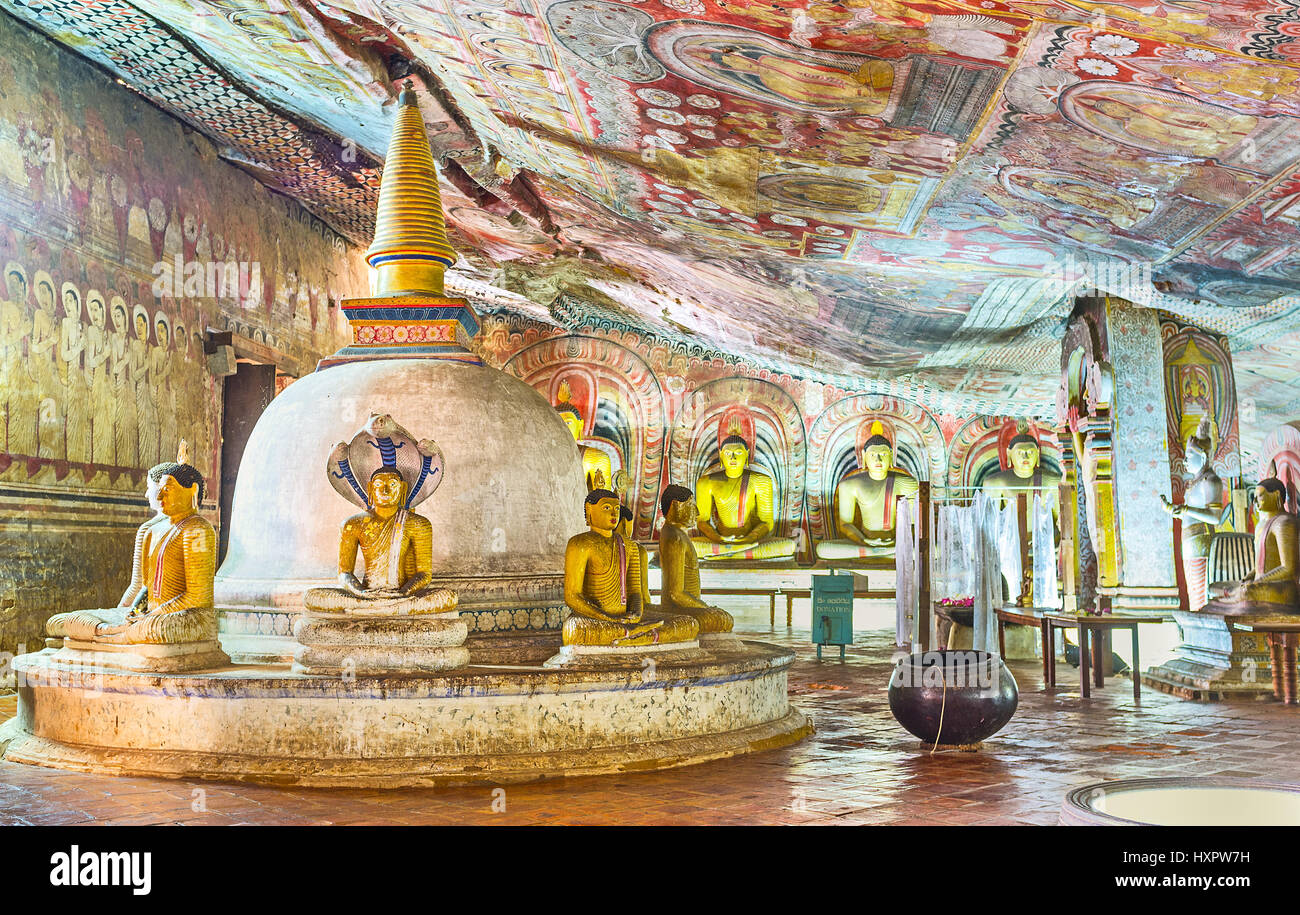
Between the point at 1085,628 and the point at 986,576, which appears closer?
the point at 1085,628

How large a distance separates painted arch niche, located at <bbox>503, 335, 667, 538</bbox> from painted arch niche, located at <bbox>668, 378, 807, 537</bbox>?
0.38 meters

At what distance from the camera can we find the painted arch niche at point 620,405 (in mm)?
18750

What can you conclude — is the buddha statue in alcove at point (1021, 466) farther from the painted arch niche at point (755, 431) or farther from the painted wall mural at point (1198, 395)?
the painted wall mural at point (1198, 395)

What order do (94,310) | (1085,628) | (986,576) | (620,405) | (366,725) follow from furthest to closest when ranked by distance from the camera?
(620,405)
(986,576)
(94,310)
(1085,628)
(366,725)

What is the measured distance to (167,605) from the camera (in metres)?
6.19

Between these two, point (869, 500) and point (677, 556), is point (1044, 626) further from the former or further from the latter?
point (869, 500)

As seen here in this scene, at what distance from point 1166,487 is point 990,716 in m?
4.71

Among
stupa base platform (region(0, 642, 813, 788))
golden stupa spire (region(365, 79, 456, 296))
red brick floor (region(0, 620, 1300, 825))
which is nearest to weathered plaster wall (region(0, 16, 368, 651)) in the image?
golden stupa spire (region(365, 79, 456, 296))

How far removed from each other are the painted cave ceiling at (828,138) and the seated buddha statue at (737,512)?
4.74 metres

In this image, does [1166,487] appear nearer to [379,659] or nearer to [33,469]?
[379,659]

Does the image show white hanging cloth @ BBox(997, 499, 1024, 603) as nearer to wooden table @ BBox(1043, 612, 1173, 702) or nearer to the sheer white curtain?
the sheer white curtain

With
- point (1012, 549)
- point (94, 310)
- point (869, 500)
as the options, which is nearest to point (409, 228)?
point (94, 310)

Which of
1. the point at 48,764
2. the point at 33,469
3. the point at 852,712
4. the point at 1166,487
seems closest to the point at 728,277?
the point at 1166,487

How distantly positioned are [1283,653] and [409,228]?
693 cm
